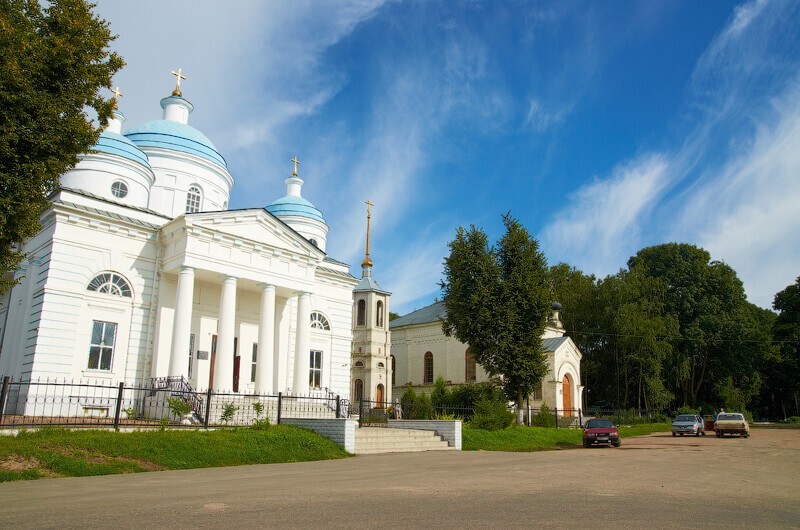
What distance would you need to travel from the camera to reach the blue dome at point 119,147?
79.9ft

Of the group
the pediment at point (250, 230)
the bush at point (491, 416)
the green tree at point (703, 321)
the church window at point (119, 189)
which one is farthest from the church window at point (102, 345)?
the green tree at point (703, 321)

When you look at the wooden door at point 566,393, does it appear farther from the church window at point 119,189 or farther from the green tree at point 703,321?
the church window at point 119,189

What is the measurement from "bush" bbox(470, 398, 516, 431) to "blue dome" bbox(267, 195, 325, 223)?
1446 centimetres

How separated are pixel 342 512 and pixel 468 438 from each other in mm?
15006

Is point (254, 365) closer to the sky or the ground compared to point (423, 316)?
closer to the ground

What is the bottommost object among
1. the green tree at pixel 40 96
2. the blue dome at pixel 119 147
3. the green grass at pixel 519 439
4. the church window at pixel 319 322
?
the green grass at pixel 519 439

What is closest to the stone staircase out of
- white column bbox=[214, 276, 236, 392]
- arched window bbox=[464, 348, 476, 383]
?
white column bbox=[214, 276, 236, 392]

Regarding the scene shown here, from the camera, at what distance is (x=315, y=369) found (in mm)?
27391

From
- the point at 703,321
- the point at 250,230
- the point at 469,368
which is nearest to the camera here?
the point at 250,230

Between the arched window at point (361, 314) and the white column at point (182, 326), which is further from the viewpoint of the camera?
the arched window at point (361, 314)

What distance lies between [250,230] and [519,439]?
13.9m

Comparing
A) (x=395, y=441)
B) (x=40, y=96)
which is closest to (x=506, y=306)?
(x=395, y=441)

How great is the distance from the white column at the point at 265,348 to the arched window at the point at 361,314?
57.9 ft

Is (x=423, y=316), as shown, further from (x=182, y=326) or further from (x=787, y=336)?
Answer: (x=787, y=336)
